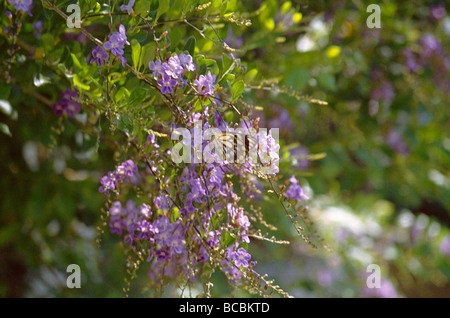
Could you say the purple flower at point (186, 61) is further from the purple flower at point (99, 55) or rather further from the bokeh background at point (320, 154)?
the bokeh background at point (320, 154)

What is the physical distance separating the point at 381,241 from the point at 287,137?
96 cm

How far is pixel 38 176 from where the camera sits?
5.62ft

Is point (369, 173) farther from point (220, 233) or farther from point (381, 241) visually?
point (220, 233)

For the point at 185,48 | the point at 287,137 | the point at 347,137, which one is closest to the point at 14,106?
the point at 185,48

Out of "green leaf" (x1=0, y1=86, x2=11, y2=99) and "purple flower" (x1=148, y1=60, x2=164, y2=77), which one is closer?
"purple flower" (x1=148, y1=60, x2=164, y2=77)

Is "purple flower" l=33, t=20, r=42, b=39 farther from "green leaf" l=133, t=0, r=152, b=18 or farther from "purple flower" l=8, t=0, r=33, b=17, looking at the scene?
"green leaf" l=133, t=0, r=152, b=18

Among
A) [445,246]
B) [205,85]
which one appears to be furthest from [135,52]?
[445,246]

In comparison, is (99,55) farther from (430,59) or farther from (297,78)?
(430,59)

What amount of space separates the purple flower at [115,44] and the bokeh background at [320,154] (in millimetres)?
312

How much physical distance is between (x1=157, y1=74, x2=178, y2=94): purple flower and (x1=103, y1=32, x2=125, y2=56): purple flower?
94mm

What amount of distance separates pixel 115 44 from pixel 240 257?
46 cm

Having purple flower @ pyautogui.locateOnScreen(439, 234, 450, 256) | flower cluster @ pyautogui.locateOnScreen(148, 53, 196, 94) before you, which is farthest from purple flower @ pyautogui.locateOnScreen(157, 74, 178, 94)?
purple flower @ pyautogui.locateOnScreen(439, 234, 450, 256)

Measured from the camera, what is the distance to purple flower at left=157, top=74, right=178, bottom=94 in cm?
87
